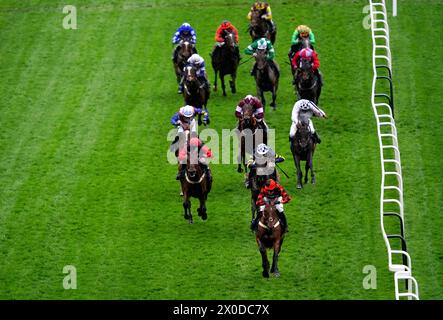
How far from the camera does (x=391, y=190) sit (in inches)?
1153

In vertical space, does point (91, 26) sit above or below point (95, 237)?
above

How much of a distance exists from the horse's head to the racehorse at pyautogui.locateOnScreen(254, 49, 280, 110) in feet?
13.2

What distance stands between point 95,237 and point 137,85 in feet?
30.3

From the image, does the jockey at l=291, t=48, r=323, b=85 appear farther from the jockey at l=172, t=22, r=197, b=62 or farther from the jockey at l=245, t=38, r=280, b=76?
the jockey at l=172, t=22, r=197, b=62

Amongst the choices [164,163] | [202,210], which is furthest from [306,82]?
[202,210]

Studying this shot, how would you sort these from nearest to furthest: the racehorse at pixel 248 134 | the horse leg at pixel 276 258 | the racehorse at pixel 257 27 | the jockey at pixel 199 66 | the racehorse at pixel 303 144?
the horse leg at pixel 276 258 < the racehorse at pixel 303 144 < the racehorse at pixel 248 134 < the jockey at pixel 199 66 < the racehorse at pixel 257 27

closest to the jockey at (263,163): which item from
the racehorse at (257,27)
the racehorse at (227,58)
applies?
the racehorse at (227,58)

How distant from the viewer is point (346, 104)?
113ft

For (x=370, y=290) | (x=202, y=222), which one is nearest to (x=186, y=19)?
(x=202, y=222)

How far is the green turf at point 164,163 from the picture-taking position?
84.6ft

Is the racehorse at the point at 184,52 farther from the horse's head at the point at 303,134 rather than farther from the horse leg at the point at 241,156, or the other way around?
the horse's head at the point at 303,134

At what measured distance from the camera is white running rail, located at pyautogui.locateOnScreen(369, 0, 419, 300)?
2338 cm
